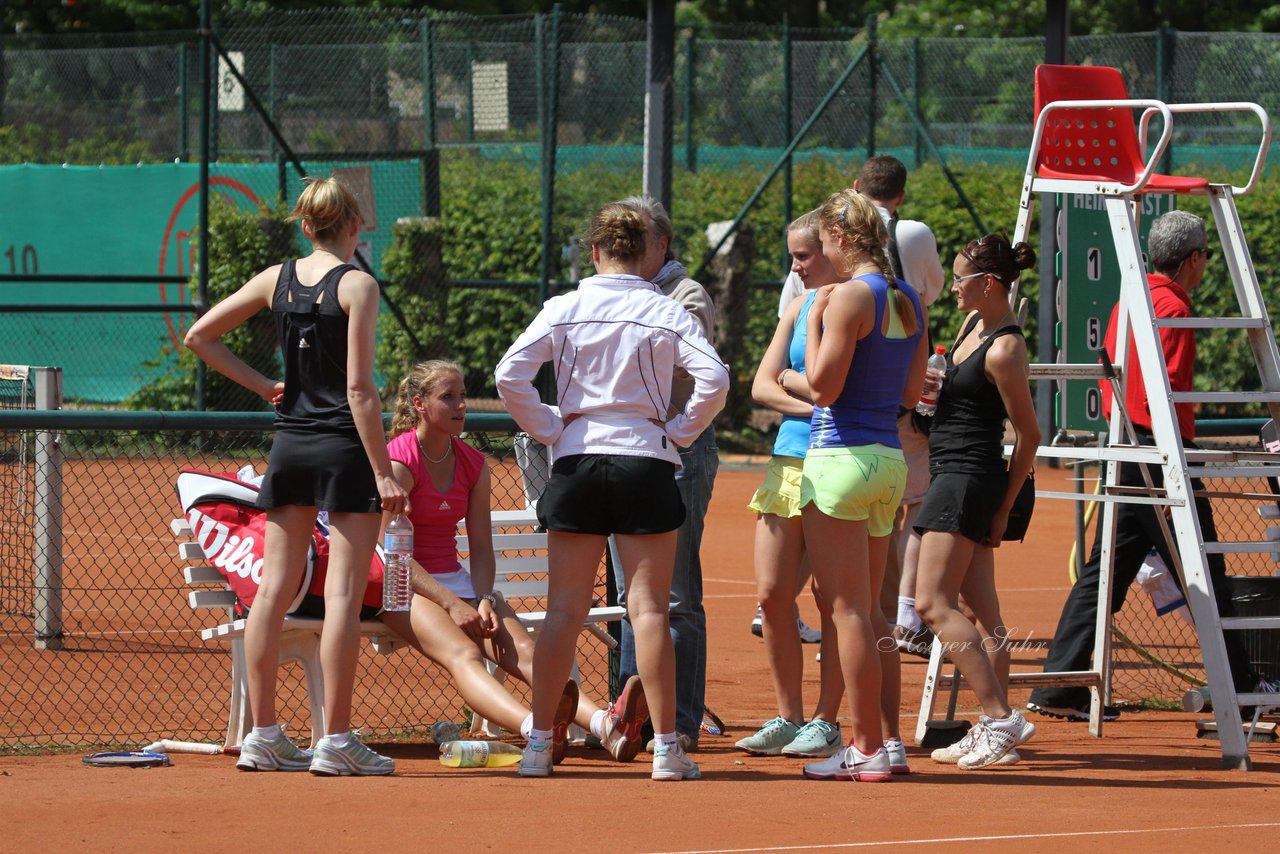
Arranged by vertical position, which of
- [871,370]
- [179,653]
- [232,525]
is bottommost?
[179,653]

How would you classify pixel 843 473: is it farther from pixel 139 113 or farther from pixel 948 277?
pixel 139 113

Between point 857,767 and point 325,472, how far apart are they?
190 cm

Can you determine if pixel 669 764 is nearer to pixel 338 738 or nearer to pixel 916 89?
pixel 338 738

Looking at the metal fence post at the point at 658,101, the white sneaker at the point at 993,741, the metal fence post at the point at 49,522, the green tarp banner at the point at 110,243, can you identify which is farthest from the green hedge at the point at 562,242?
the white sneaker at the point at 993,741

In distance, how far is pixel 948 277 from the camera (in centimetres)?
1805

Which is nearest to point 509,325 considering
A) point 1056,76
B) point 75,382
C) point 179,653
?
point 75,382

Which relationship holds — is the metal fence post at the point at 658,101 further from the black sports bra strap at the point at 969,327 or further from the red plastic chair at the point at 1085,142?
the black sports bra strap at the point at 969,327

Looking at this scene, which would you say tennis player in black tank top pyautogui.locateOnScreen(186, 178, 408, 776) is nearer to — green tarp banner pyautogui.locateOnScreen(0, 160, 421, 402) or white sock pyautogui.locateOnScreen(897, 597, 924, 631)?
white sock pyautogui.locateOnScreen(897, 597, 924, 631)

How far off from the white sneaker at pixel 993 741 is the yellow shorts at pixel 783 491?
963 mm

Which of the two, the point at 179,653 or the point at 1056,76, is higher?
the point at 1056,76

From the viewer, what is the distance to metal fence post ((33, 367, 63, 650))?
25.5ft

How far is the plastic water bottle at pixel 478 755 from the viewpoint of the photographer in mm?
5688

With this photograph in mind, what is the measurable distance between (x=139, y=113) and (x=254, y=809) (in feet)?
53.6

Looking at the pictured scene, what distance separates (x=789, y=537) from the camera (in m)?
5.94
